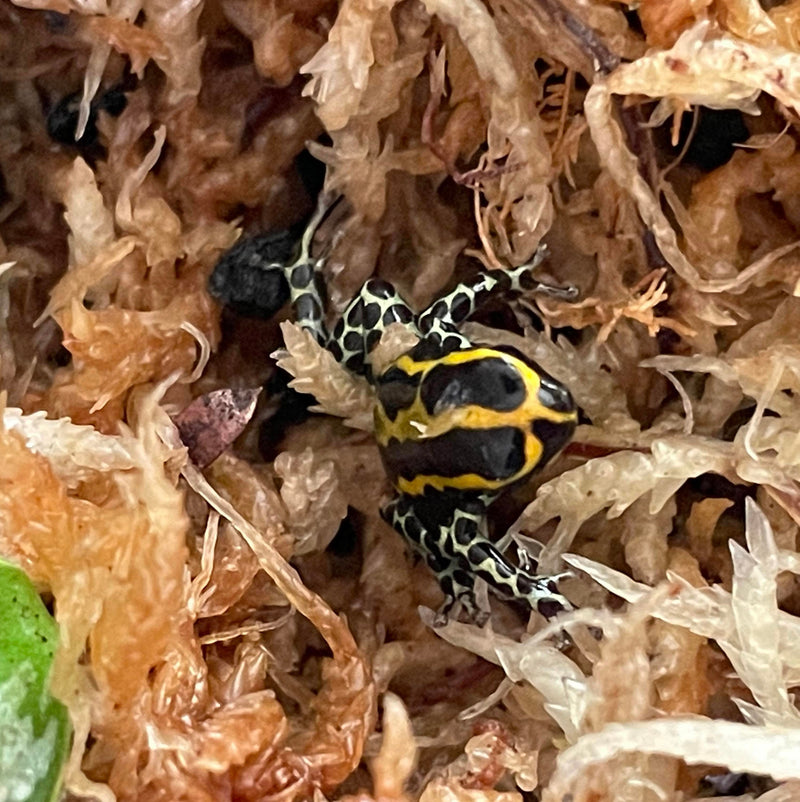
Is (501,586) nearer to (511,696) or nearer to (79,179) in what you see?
(511,696)

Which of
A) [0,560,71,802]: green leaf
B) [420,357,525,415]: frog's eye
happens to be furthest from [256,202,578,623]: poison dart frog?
[0,560,71,802]: green leaf

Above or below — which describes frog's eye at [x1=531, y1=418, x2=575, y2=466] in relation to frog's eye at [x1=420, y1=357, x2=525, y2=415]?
below

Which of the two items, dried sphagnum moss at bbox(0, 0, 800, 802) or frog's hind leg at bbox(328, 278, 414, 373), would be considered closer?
dried sphagnum moss at bbox(0, 0, 800, 802)

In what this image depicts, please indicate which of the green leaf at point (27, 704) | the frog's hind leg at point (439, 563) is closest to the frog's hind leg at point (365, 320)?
the frog's hind leg at point (439, 563)

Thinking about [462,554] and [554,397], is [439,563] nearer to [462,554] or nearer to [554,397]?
[462,554]

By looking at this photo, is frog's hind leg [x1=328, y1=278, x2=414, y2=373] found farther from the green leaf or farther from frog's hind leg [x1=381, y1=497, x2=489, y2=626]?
the green leaf

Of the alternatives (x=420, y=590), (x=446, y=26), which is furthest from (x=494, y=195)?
(x=420, y=590)
